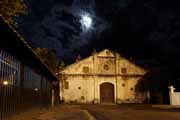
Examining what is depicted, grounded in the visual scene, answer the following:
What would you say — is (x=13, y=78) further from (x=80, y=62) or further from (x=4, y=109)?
(x=80, y=62)

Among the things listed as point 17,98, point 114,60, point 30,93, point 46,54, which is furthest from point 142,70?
point 17,98

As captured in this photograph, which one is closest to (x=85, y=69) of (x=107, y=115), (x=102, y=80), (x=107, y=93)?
(x=102, y=80)

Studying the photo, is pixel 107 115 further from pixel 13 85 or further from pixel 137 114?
pixel 13 85

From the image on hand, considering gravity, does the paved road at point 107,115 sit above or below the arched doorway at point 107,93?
below

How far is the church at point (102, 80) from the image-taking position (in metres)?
51.8

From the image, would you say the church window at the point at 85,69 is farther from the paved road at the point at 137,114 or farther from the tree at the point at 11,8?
the tree at the point at 11,8

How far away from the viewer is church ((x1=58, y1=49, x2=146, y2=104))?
170ft

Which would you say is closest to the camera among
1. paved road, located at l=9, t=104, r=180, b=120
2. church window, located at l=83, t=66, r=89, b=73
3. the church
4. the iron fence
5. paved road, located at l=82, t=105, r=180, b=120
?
the iron fence

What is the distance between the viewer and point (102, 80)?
173 ft

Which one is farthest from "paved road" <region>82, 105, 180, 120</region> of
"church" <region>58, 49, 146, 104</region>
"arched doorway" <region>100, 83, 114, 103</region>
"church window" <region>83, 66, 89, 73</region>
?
"arched doorway" <region>100, 83, 114, 103</region>

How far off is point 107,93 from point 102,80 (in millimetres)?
2362

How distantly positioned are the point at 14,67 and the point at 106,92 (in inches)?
1583

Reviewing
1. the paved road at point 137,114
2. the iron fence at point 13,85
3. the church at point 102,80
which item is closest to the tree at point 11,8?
the iron fence at point 13,85

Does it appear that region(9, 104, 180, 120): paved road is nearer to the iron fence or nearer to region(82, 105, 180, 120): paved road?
region(82, 105, 180, 120): paved road
